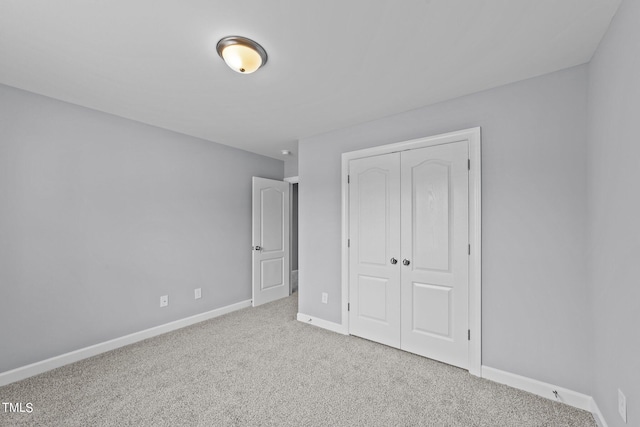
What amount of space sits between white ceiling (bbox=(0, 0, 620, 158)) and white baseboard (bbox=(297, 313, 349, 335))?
241 cm

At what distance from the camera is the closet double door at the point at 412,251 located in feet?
7.86

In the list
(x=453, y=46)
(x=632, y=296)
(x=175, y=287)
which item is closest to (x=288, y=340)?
(x=175, y=287)

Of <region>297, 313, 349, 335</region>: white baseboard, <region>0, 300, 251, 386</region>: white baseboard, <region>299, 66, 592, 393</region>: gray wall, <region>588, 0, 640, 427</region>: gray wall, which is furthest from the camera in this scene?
<region>297, 313, 349, 335</region>: white baseboard

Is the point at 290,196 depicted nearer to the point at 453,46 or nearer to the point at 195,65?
the point at 195,65

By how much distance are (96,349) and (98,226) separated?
3.96ft

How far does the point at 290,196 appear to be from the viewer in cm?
478

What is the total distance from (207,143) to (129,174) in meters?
1.09

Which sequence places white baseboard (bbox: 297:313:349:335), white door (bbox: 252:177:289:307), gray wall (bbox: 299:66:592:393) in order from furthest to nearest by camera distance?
white door (bbox: 252:177:289:307) → white baseboard (bbox: 297:313:349:335) → gray wall (bbox: 299:66:592:393)

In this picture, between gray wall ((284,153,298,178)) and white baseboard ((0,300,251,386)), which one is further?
gray wall ((284,153,298,178))

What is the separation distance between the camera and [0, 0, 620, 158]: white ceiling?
1.43 metres

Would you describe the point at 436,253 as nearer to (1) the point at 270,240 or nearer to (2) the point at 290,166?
(1) the point at 270,240

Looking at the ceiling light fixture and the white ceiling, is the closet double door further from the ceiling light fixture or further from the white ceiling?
the ceiling light fixture

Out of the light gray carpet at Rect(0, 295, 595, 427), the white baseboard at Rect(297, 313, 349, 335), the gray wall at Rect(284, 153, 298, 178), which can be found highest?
the gray wall at Rect(284, 153, 298, 178)

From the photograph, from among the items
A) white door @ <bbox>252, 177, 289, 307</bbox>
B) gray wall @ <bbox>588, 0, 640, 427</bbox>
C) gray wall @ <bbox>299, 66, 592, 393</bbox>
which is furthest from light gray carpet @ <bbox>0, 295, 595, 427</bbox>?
white door @ <bbox>252, 177, 289, 307</bbox>
